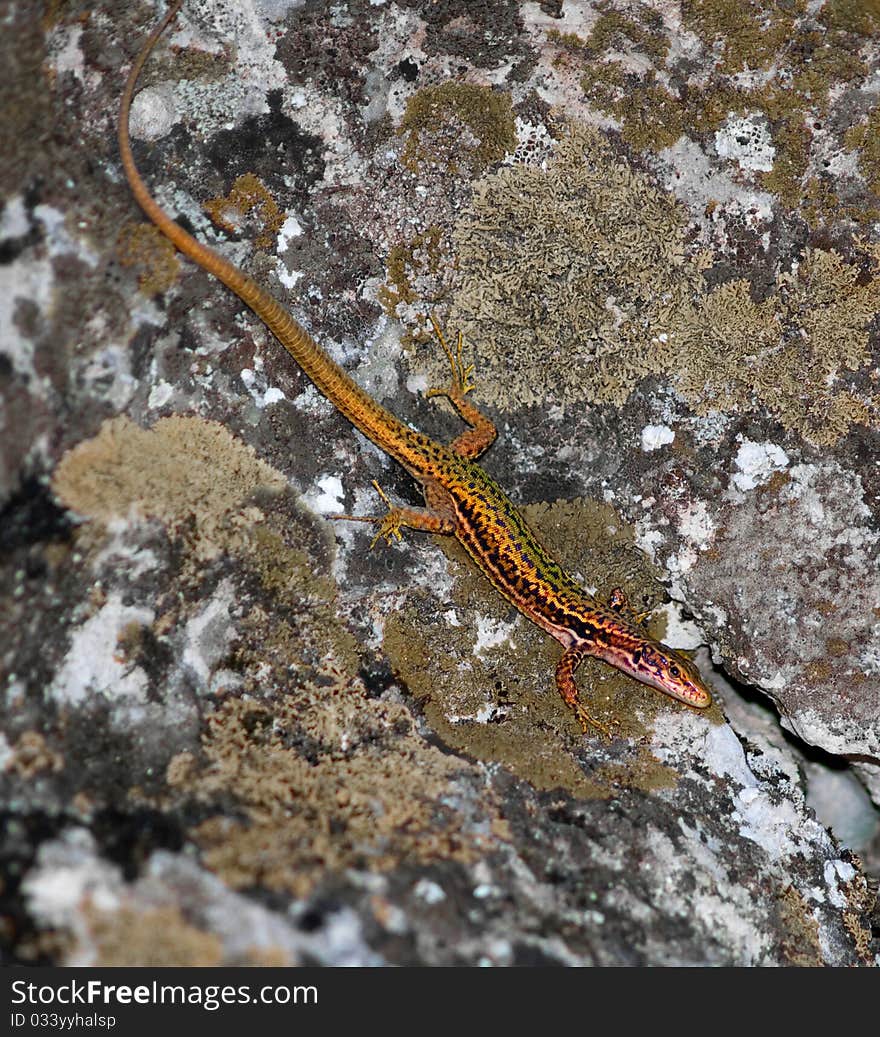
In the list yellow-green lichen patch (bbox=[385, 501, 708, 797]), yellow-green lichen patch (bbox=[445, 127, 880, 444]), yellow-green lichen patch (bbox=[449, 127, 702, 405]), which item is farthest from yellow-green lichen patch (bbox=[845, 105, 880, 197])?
yellow-green lichen patch (bbox=[385, 501, 708, 797])

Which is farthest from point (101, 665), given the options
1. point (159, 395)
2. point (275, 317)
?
point (275, 317)

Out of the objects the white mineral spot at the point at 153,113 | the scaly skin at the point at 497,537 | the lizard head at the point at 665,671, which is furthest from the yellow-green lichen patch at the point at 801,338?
the white mineral spot at the point at 153,113

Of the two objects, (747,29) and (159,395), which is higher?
(747,29)

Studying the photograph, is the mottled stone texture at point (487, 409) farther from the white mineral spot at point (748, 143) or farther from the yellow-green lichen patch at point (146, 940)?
the yellow-green lichen patch at point (146, 940)

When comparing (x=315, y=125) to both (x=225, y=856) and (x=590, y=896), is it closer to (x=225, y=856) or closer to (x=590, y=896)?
(x=225, y=856)

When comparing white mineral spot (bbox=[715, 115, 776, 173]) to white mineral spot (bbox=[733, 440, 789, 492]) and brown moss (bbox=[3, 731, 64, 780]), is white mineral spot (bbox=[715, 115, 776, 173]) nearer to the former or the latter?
white mineral spot (bbox=[733, 440, 789, 492])

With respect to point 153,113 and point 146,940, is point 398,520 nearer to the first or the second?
point 146,940

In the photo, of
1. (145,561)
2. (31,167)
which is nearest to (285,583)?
(145,561)
